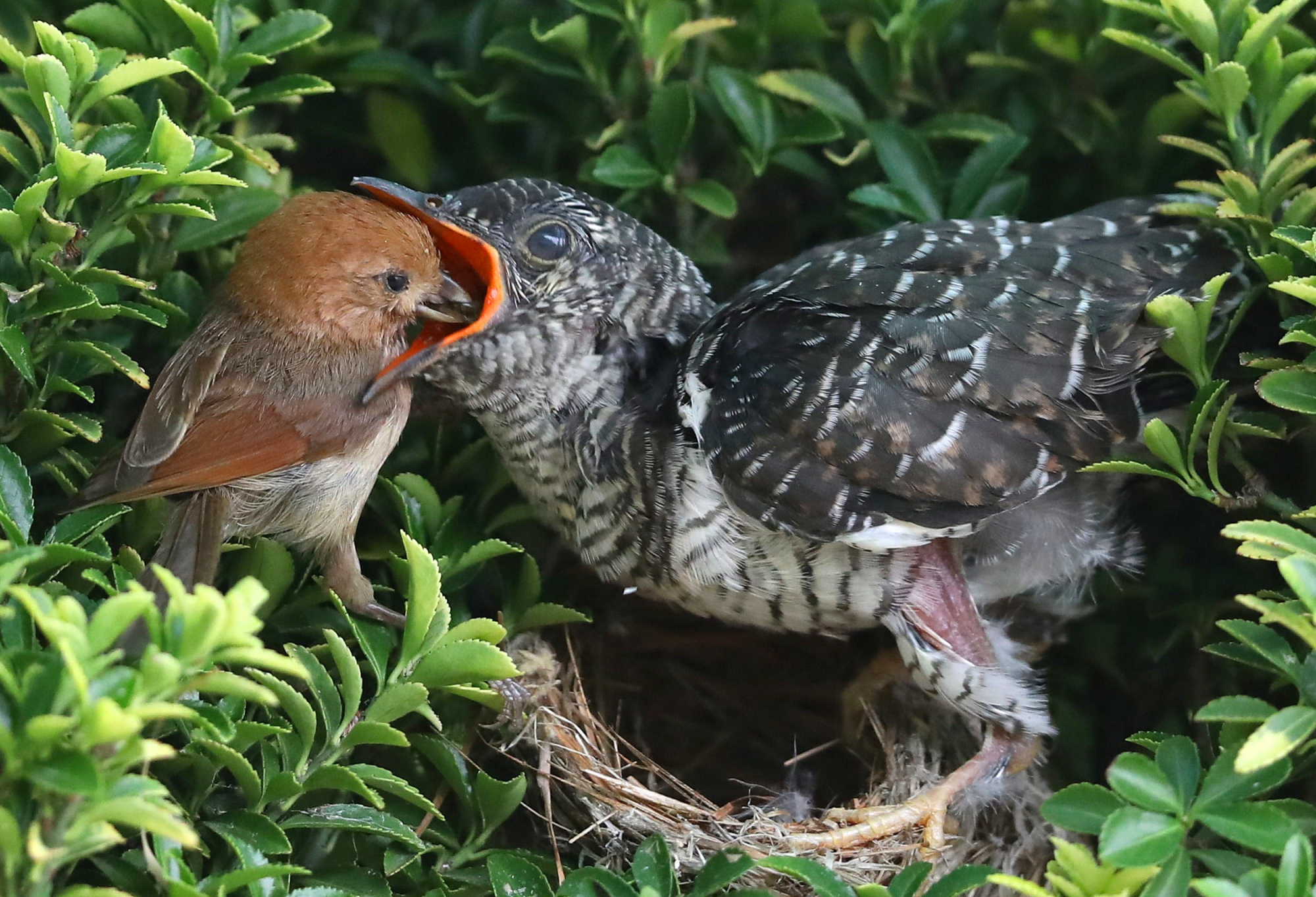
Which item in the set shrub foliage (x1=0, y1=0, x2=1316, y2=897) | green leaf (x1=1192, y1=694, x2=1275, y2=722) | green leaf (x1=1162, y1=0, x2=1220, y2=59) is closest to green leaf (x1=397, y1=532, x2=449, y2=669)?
shrub foliage (x1=0, y1=0, x2=1316, y2=897)

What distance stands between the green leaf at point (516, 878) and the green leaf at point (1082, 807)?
1.64ft

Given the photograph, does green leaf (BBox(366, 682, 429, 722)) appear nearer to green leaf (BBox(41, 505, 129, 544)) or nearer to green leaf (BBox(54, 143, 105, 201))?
green leaf (BBox(41, 505, 129, 544))

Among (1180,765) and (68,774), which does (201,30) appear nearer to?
(68,774)

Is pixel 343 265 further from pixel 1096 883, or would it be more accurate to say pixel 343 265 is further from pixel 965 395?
pixel 1096 883

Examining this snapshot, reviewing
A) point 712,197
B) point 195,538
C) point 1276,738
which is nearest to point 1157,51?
point 712,197

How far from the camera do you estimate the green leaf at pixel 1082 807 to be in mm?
1086

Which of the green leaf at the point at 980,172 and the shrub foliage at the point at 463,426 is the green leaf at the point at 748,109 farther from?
the green leaf at the point at 980,172

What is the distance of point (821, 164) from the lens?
1829 mm

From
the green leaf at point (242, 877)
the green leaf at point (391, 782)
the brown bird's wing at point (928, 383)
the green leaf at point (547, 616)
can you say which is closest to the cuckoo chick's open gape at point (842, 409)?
the brown bird's wing at point (928, 383)

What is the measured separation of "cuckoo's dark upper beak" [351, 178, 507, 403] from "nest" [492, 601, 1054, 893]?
39cm

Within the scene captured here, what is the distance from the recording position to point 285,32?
4.74 feet

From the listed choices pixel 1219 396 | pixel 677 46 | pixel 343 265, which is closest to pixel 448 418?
pixel 343 265

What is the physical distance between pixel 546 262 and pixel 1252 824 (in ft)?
3.28

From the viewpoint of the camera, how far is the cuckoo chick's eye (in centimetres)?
153
